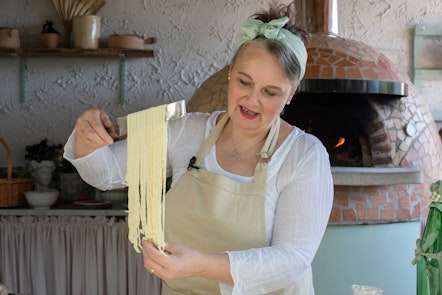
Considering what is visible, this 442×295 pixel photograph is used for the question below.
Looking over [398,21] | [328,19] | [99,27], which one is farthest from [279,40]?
[398,21]

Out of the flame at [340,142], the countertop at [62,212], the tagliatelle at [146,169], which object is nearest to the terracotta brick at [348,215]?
the flame at [340,142]

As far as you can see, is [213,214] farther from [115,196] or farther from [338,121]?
[115,196]

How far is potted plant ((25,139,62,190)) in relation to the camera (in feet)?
12.2

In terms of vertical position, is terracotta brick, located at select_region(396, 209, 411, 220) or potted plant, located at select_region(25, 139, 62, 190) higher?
potted plant, located at select_region(25, 139, 62, 190)

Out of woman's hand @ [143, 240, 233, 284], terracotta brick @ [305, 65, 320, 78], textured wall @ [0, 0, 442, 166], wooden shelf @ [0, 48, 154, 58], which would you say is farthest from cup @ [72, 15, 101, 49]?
woman's hand @ [143, 240, 233, 284]

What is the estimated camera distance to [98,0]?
3.85 m

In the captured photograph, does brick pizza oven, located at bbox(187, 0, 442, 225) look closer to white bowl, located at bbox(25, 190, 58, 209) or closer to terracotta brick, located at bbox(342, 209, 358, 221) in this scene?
terracotta brick, located at bbox(342, 209, 358, 221)

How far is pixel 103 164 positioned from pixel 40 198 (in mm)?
2062

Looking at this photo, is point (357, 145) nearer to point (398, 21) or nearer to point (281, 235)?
point (398, 21)

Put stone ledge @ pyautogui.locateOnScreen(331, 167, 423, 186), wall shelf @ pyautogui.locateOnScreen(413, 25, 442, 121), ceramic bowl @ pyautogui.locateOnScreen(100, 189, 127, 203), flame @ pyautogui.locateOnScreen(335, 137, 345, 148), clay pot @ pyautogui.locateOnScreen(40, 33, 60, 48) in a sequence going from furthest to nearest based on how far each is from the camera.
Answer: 1. wall shelf @ pyautogui.locateOnScreen(413, 25, 442, 121)
2. clay pot @ pyautogui.locateOnScreen(40, 33, 60, 48)
3. ceramic bowl @ pyautogui.locateOnScreen(100, 189, 127, 203)
4. flame @ pyautogui.locateOnScreen(335, 137, 345, 148)
5. stone ledge @ pyautogui.locateOnScreen(331, 167, 423, 186)

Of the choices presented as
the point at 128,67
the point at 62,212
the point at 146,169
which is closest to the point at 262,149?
the point at 146,169

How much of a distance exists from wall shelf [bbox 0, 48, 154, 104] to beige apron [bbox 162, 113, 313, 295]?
7.42 ft

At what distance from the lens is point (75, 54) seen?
3.76 meters

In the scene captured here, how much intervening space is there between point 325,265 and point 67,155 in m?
1.80
